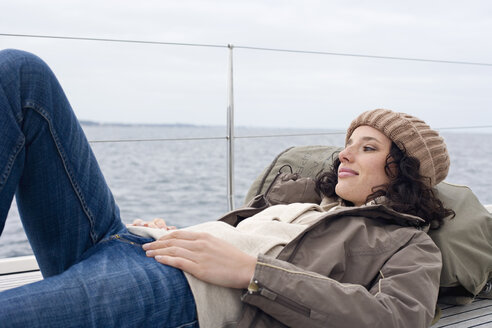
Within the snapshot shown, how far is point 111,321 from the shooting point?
45.7 inches

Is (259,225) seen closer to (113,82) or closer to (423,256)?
(423,256)

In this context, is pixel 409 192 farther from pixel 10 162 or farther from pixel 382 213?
pixel 10 162

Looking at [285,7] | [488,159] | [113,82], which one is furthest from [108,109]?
[488,159]

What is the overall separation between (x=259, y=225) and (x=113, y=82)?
2703cm

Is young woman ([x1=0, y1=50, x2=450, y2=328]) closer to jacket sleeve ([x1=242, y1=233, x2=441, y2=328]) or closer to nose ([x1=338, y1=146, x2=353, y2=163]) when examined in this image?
jacket sleeve ([x1=242, y1=233, x2=441, y2=328])

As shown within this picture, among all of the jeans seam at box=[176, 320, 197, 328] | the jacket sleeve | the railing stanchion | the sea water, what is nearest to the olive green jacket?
the jacket sleeve

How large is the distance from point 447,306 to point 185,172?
21505 mm

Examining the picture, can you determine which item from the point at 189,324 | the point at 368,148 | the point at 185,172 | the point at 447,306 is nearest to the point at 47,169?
the point at 189,324

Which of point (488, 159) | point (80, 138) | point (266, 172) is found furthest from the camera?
point (488, 159)

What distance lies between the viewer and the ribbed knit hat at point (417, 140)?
5.85ft

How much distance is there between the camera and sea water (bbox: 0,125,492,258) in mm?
18297

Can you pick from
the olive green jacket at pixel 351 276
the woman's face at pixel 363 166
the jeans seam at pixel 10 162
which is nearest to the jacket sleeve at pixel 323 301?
the olive green jacket at pixel 351 276

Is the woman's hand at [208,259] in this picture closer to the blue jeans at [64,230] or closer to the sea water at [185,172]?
the blue jeans at [64,230]

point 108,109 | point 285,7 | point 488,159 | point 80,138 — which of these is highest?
point 285,7
